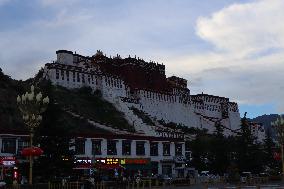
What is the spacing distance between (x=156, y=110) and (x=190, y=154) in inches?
1694

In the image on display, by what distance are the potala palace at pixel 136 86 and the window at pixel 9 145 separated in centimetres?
4353

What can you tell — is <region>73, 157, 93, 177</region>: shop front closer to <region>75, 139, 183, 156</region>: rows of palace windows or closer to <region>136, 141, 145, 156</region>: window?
<region>75, 139, 183, 156</region>: rows of palace windows

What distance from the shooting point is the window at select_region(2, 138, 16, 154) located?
206 feet

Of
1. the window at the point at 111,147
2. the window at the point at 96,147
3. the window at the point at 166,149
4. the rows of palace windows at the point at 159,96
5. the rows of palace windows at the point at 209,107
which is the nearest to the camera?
the window at the point at 96,147

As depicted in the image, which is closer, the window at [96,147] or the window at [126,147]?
the window at [96,147]

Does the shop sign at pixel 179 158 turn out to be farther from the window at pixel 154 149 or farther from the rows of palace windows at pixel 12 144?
the rows of palace windows at pixel 12 144

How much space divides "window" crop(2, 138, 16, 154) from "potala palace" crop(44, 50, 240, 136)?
43527 millimetres

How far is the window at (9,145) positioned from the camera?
62.7 metres

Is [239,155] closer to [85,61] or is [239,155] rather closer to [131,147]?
[131,147]

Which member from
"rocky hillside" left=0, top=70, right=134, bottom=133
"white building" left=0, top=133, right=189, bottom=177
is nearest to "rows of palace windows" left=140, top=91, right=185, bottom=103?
"rocky hillside" left=0, top=70, right=134, bottom=133

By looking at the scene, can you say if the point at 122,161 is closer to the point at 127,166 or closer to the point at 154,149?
the point at 127,166

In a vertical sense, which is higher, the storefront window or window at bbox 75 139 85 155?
window at bbox 75 139 85 155

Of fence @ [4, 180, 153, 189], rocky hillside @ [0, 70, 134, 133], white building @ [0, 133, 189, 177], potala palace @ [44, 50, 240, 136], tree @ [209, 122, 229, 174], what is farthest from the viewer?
potala palace @ [44, 50, 240, 136]

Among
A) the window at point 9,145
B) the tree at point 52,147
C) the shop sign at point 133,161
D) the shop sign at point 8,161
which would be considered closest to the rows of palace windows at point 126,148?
the shop sign at point 133,161
